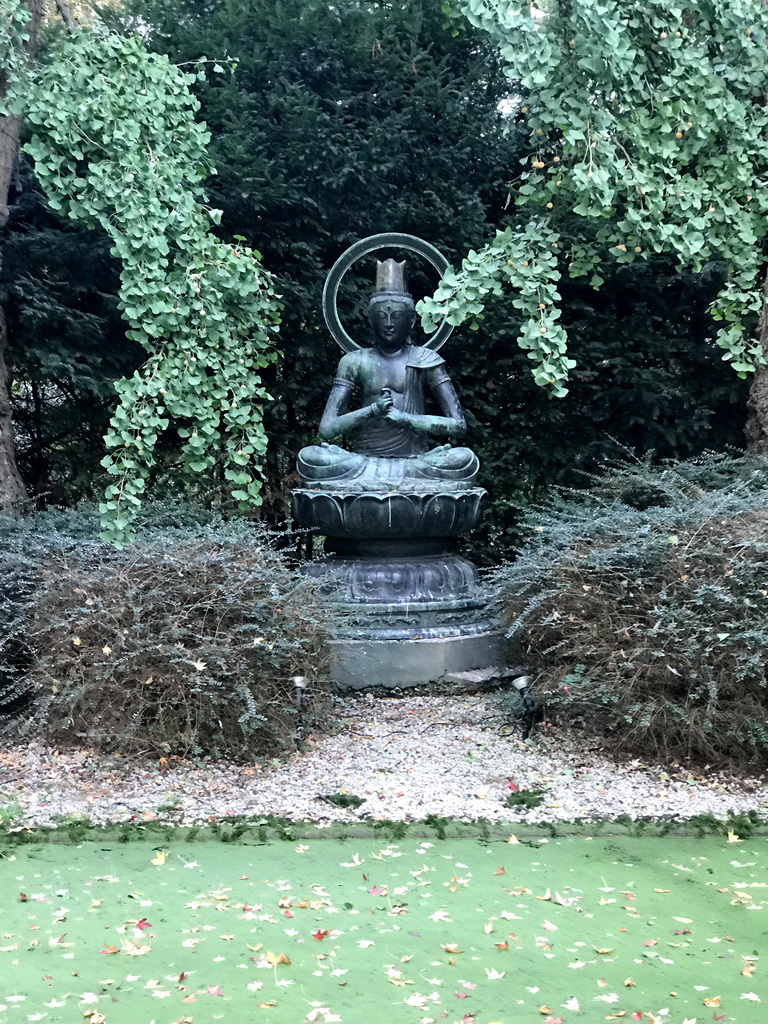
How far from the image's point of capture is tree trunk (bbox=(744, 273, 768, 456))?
19.6ft

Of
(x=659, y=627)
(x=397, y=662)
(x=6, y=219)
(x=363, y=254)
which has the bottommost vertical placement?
(x=397, y=662)

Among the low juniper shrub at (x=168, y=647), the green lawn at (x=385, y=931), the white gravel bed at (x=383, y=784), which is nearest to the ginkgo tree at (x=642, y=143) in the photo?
the low juniper shrub at (x=168, y=647)

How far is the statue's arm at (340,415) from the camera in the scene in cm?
590

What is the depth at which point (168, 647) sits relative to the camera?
3.93m

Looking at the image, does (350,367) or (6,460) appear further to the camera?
(350,367)

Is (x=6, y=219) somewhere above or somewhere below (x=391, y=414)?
above

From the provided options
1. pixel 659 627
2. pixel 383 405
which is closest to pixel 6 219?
pixel 383 405

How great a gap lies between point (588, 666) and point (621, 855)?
1098 mm

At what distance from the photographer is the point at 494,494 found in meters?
7.55

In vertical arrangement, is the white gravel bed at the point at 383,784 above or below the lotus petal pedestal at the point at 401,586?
below

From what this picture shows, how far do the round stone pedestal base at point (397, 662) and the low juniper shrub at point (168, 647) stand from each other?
0.61 meters

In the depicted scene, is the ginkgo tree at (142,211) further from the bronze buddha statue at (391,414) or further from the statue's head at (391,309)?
the statue's head at (391,309)

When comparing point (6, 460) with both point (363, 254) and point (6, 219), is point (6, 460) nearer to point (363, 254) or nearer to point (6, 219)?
point (6, 219)

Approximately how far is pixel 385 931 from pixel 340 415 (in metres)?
3.77
